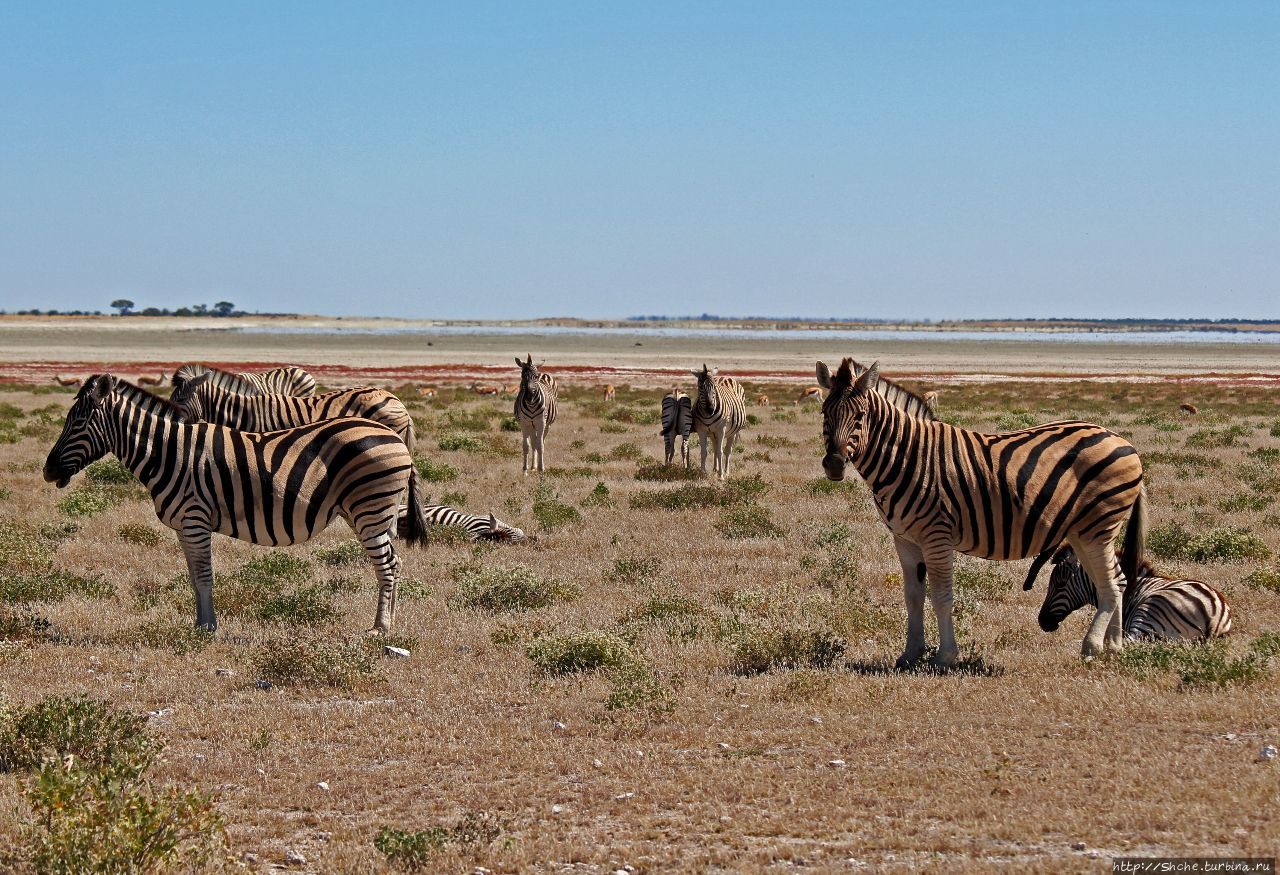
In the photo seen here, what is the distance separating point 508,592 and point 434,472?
33.2 ft

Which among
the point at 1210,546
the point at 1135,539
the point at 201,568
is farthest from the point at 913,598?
the point at 1210,546

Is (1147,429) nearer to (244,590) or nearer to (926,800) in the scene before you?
(244,590)

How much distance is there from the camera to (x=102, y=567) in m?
14.3

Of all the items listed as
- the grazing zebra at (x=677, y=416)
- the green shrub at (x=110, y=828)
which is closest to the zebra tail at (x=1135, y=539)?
the green shrub at (x=110, y=828)

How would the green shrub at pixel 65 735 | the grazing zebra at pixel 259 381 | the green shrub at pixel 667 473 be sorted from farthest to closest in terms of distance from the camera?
1. the green shrub at pixel 667 473
2. the grazing zebra at pixel 259 381
3. the green shrub at pixel 65 735

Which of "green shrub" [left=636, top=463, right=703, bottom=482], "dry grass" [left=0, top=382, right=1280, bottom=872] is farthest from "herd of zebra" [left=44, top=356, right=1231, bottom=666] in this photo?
"green shrub" [left=636, top=463, right=703, bottom=482]

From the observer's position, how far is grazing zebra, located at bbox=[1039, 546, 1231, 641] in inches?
404

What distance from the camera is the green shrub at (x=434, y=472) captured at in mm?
21984

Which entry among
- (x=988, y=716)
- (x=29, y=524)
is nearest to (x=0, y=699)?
(x=988, y=716)

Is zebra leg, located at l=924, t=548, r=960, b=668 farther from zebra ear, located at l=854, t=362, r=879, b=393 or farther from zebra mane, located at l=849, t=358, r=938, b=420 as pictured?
zebra ear, located at l=854, t=362, r=879, b=393

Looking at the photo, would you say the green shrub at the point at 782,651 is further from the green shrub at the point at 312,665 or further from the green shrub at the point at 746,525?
the green shrub at the point at 746,525

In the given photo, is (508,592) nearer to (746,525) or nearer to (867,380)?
(867,380)

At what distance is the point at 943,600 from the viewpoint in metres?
9.45

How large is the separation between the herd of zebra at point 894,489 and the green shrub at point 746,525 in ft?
16.7
